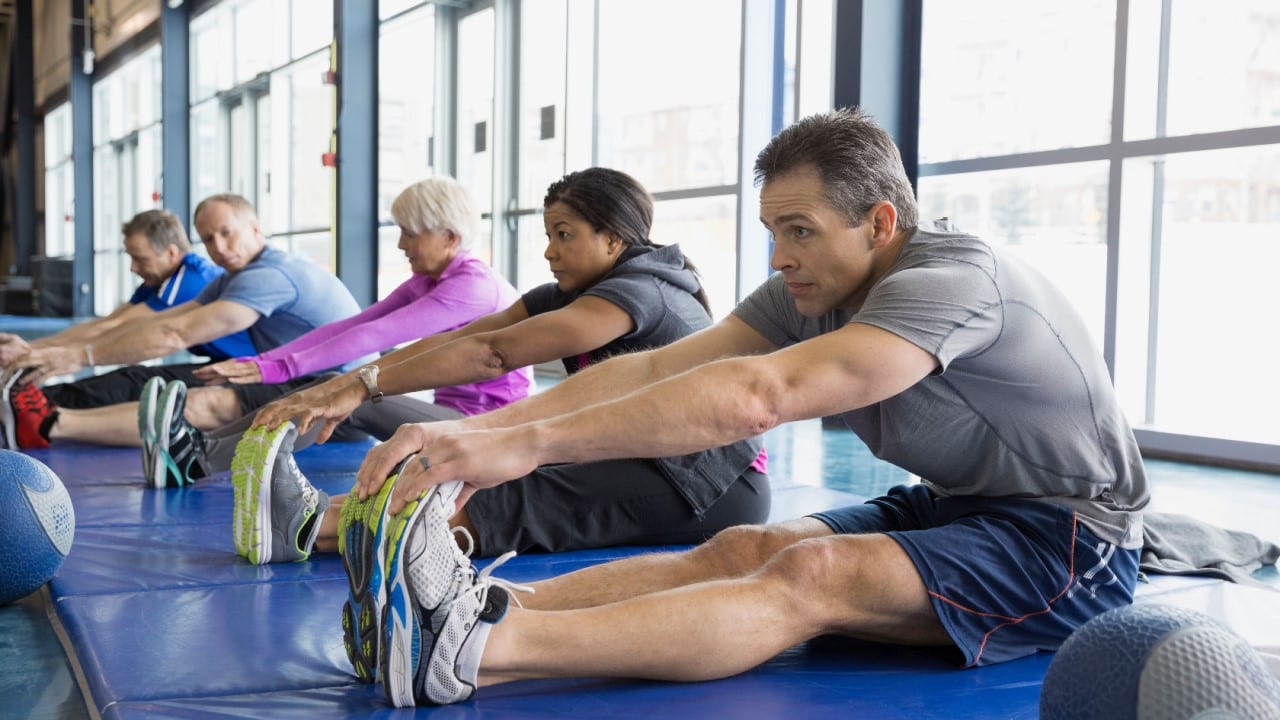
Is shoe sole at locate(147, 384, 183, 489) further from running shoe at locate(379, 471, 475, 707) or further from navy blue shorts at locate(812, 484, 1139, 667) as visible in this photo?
navy blue shorts at locate(812, 484, 1139, 667)

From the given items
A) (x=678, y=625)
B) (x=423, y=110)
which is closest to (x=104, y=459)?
(x=678, y=625)

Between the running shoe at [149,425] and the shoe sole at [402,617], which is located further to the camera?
the running shoe at [149,425]

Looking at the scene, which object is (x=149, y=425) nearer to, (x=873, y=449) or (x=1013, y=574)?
(x=873, y=449)

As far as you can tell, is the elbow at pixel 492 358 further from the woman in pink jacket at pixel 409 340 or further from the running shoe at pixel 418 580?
the running shoe at pixel 418 580

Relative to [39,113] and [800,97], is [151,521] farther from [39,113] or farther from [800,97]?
[39,113]

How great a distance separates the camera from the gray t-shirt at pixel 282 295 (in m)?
4.62

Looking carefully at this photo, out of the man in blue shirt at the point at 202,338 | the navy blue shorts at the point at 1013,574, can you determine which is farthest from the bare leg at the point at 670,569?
the man in blue shirt at the point at 202,338

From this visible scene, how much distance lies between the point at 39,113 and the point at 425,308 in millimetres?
20658

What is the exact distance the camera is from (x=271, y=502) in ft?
8.63

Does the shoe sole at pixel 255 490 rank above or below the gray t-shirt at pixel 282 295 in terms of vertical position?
below

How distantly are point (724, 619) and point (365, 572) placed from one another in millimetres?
533

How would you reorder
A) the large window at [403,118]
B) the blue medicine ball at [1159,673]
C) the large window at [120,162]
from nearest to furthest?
the blue medicine ball at [1159,673] < the large window at [403,118] < the large window at [120,162]

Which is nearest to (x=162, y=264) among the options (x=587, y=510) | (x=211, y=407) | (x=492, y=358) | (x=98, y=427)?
(x=98, y=427)

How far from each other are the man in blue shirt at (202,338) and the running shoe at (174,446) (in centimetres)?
66
